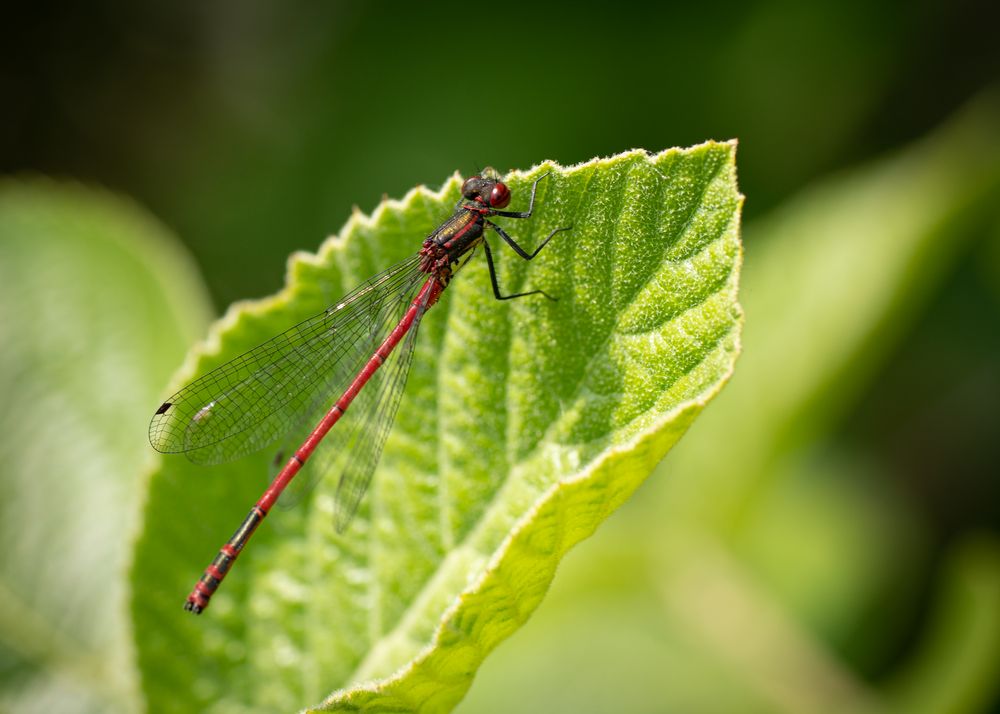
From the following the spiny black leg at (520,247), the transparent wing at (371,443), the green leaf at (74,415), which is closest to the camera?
the spiny black leg at (520,247)

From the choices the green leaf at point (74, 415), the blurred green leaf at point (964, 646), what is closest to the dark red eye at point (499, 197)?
the green leaf at point (74, 415)

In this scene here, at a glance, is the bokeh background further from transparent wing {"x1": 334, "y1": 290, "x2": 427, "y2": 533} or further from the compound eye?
the compound eye

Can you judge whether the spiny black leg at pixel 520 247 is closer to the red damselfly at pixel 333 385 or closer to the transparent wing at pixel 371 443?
the red damselfly at pixel 333 385

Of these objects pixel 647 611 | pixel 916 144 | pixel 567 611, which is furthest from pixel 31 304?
pixel 916 144

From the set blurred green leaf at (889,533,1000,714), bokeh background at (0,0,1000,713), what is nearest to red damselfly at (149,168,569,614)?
bokeh background at (0,0,1000,713)

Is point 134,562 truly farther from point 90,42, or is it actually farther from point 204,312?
point 90,42

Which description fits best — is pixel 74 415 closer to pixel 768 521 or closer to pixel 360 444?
pixel 360 444

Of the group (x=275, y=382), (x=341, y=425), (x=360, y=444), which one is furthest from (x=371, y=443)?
(x=275, y=382)
